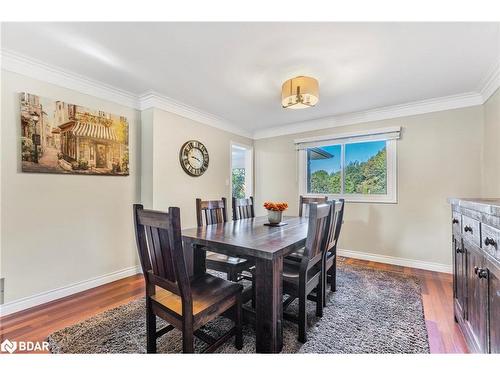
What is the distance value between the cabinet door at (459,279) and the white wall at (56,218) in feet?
10.8

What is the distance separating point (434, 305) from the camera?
83.7 inches

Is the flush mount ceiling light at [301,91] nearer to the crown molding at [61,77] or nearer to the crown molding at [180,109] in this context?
the crown molding at [180,109]

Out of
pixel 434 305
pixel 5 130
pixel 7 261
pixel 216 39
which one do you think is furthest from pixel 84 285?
pixel 434 305

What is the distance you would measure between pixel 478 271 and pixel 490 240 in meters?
0.28

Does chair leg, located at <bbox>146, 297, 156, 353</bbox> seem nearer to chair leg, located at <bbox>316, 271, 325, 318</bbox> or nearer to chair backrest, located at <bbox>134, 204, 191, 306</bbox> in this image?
chair backrest, located at <bbox>134, 204, 191, 306</bbox>

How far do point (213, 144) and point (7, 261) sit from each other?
2.81m

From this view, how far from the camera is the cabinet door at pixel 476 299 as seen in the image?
1214mm


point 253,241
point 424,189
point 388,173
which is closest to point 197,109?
point 253,241

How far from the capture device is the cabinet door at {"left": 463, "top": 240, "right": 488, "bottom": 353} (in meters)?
1.21

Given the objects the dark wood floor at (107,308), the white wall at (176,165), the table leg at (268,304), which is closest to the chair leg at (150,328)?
the table leg at (268,304)

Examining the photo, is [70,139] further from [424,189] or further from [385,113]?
[424,189]

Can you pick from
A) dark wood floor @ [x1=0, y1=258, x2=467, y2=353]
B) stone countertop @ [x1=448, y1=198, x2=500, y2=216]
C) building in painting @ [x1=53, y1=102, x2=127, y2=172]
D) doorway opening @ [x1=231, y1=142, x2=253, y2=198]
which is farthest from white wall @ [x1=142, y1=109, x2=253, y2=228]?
stone countertop @ [x1=448, y1=198, x2=500, y2=216]
